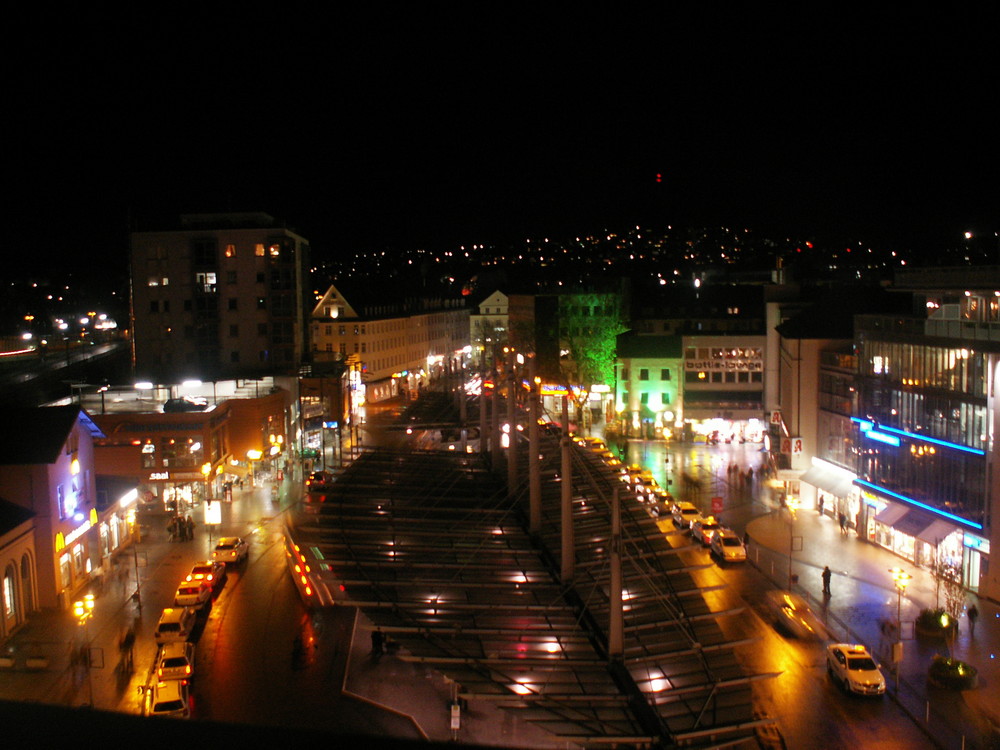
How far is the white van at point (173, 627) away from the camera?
17.0 m

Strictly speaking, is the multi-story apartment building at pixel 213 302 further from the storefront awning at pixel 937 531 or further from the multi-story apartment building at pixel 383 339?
the storefront awning at pixel 937 531

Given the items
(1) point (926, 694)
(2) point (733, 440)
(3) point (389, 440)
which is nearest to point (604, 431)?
(2) point (733, 440)

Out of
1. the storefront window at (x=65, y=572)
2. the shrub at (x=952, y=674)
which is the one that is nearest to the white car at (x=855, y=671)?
the shrub at (x=952, y=674)

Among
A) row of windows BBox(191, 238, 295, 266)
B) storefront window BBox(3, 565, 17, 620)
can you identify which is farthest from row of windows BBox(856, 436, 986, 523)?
row of windows BBox(191, 238, 295, 266)

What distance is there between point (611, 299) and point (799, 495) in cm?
2194

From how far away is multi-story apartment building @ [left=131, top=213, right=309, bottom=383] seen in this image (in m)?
45.0

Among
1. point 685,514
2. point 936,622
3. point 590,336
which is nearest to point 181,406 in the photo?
point 685,514

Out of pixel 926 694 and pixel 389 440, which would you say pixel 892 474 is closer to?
pixel 926 694

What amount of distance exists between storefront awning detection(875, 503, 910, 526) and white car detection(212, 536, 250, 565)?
17.0m

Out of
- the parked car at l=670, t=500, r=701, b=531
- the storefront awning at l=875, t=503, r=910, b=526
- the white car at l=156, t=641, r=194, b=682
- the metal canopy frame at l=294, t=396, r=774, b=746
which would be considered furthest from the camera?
the parked car at l=670, t=500, r=701, b=531

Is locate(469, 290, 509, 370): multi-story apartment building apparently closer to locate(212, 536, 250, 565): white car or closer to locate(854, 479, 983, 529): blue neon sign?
locate(854, 479, 983, 529): blue neon sign

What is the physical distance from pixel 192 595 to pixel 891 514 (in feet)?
57.9

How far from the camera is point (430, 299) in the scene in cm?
7588

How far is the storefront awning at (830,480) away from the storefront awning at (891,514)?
3.13 m
